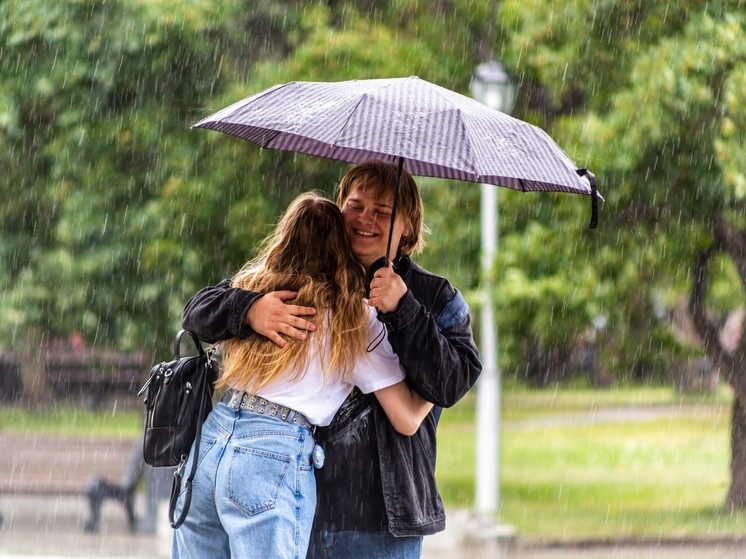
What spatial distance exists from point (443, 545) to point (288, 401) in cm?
738

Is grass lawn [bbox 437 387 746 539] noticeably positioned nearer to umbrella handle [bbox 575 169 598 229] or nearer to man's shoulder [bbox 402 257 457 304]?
umbrella handle [bbox 575 169 598 229]

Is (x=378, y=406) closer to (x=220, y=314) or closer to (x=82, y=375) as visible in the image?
(x=220, y=314)

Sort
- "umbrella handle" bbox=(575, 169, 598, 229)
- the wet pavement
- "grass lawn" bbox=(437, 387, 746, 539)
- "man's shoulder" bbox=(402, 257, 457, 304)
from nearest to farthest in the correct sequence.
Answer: "man's shoulder" bbox=(402, 257, 457, 304), "umbrella handle" bbox=(575, 169, 598, 229), the wet pavement, "grass lawn" bbox=(437, 387, 746, 539)

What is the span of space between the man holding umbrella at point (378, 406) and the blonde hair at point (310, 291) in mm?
50

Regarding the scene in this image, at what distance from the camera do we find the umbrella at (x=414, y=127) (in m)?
3.25

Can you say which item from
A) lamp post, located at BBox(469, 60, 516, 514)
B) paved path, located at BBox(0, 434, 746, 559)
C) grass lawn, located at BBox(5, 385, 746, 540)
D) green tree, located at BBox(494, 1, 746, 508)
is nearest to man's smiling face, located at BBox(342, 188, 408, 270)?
green tree, located at BBox(494, 1, 746, 508)

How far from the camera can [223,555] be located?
10.3ft

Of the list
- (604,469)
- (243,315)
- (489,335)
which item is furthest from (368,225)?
(604,469)

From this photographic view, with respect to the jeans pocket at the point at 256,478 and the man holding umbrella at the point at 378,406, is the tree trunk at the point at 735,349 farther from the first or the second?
the jeans pocket at the point at 256,478

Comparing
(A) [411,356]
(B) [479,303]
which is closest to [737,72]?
(B) [479,303]

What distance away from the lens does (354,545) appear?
3.23m

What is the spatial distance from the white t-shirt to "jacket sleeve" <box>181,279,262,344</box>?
0.18 m

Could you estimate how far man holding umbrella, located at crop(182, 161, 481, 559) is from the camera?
10.2ft

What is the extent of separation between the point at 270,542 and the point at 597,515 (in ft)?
32.4
